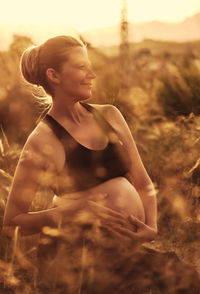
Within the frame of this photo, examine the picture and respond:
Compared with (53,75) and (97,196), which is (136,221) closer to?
(97,196)

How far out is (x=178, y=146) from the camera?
9.80 feet

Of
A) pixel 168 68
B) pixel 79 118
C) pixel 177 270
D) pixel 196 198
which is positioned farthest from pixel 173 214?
pixel 79 118

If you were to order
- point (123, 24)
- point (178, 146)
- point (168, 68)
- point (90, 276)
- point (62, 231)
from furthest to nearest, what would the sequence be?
1. point (123, 24)
2. point (178, 146)
3. point (168, 68)
4. point (90, 276)
5. point (62, 231)

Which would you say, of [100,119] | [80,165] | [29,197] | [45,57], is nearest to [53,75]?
[45,57]

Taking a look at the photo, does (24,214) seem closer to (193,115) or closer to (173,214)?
(193,115)

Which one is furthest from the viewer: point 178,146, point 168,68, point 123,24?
point 123,24

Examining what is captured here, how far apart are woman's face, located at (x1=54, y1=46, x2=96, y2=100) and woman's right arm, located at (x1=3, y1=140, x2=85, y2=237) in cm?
24

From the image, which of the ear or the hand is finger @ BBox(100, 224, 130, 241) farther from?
the ear

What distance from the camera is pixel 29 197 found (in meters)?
1.54

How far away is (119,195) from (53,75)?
49cm

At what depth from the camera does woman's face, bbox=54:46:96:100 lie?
5.34 feet

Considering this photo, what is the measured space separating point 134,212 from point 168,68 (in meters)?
1.28

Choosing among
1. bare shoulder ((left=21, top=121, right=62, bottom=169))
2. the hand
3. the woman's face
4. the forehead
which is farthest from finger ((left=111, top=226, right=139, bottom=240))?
the forehead

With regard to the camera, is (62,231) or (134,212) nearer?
(62,231)
